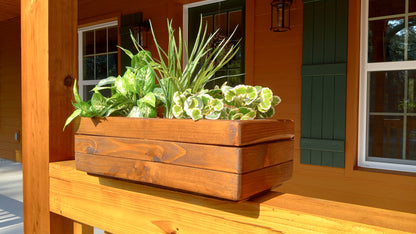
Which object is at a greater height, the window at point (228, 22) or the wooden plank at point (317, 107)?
the window at point (228, 22)

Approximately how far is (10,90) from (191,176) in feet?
21.8

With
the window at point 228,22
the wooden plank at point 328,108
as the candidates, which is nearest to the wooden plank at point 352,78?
the wooden plank at point 328,108

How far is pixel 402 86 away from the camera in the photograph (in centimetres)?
290

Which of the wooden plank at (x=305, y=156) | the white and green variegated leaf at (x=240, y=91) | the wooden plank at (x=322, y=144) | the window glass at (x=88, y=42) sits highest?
the window glass at (x=88, y=42)

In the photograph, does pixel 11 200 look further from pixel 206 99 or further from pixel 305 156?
pixel 206 99

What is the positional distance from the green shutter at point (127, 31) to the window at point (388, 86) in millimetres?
2690

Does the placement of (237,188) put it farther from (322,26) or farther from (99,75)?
(99,75)

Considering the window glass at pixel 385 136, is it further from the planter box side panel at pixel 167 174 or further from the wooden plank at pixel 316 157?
the planter box side panel at pixel 167 174

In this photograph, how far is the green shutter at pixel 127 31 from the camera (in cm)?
436

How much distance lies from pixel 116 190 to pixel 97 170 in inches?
3.7

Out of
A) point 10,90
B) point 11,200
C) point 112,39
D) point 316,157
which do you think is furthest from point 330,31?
point 10,90

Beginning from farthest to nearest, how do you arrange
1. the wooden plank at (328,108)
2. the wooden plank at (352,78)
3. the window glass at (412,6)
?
the wooden plank at (328,108), the wooden plank at (352,78), the window glass at (412,6)

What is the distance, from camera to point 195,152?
0.71 meters

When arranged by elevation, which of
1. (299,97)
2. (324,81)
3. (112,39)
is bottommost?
(299,97)
